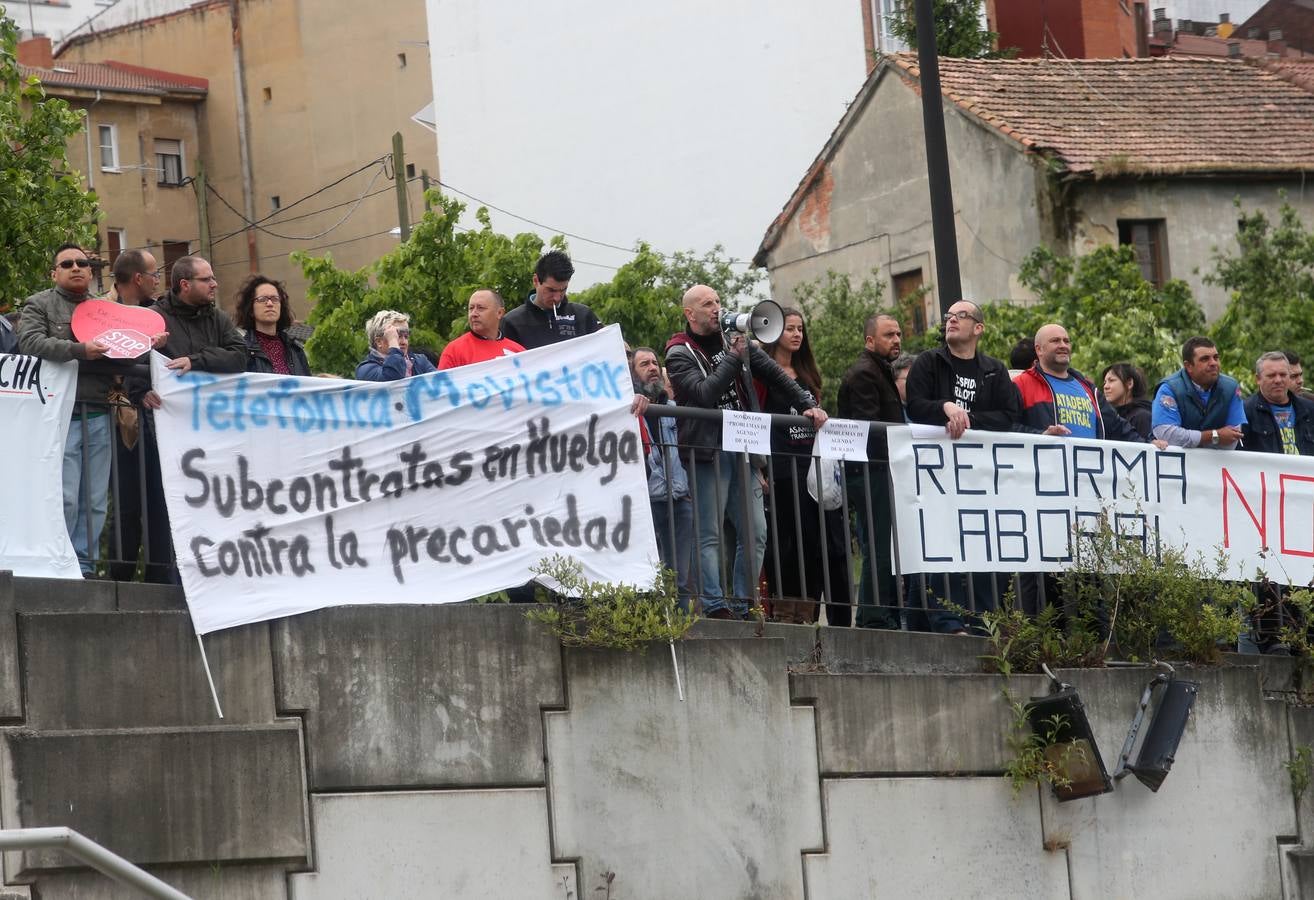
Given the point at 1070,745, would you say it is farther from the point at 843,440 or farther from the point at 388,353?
the point at 388,353

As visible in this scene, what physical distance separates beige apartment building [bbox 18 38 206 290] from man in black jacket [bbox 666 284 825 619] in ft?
138

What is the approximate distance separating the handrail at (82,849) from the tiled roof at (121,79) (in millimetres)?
46233

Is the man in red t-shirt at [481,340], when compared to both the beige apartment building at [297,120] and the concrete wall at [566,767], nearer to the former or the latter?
the concrete wall at [566,767]

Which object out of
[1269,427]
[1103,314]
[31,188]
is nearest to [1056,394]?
[1269,427]

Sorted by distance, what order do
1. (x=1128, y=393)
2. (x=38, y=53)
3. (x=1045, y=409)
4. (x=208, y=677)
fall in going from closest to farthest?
(x=208, y=677) → (x=1045, y=409) → (x=1128, y=393) → (x=38, y=53)

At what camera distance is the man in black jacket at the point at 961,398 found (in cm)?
1052

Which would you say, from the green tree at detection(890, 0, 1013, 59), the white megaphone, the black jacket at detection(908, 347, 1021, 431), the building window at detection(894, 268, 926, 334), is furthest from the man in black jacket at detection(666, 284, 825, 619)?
the green tree at detection(890, 0, 1013, 59)

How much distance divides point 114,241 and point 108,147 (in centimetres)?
259

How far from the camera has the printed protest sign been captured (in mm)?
8492

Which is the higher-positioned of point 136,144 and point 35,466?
point 136,144

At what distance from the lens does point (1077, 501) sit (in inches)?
429

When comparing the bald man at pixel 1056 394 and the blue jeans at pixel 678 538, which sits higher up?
the bald man at pixel 1056 394

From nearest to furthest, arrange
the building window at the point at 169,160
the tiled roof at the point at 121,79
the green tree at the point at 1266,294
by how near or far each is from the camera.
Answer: the green tree at the point at 1266,294 → the tiled roof at the point at 121,79 → the building window at the point at 169,160

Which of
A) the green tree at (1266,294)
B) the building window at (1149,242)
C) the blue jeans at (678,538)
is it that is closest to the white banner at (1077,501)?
the blue jeans at (678,538)
